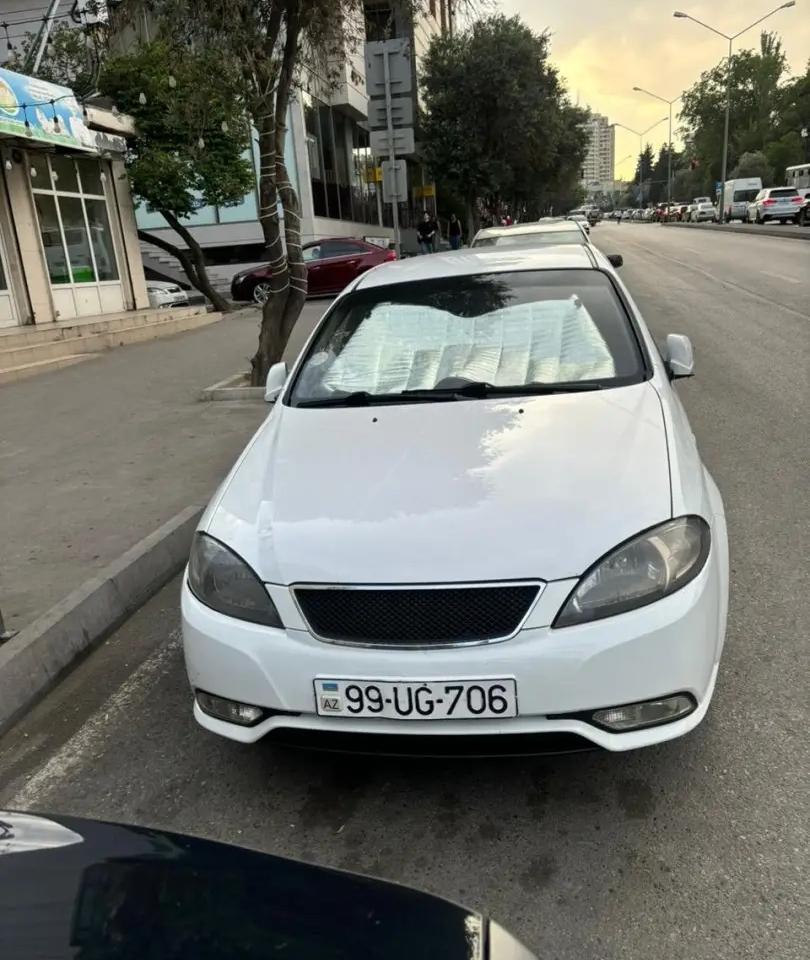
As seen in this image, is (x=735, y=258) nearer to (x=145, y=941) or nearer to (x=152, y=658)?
(x=152, y=658)

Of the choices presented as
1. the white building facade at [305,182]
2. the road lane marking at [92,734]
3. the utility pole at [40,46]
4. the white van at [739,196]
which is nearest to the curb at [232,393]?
the road lane marking at [92,734]

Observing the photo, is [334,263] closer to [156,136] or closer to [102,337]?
[156,136]

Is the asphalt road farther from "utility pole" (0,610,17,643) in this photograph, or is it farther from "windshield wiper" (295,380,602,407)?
"windshield wiper" (295,380,602,407)

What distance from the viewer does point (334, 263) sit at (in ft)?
70.1

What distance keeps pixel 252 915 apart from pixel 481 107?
35.8 metres

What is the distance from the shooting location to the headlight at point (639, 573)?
228 cm

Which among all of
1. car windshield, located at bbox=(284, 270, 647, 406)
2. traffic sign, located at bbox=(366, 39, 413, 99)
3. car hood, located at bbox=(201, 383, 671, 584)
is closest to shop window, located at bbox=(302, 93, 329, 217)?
traffic sign, located at bbox=(366, 39, 413, 99)

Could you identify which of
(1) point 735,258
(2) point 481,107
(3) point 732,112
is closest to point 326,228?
(2) point 481,107

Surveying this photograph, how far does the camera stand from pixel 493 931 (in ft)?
4.55

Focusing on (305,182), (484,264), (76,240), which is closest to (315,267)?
(76,240)

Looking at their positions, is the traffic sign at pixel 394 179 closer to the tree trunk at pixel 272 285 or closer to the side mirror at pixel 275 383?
the tree trunk at pixel 272 285

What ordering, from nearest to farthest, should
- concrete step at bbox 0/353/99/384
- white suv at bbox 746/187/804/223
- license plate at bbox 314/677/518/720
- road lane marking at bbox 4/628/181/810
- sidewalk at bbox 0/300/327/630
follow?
license plate at bbox 314/677/518/720, road lane marking at bbox 4/628/181/810, sidewalk at bbox 0/300/327/630, concrete step at bbox 0/353/99/384, white suv at bbox 746/187/804/223

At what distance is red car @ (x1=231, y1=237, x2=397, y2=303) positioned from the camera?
70.1 feet

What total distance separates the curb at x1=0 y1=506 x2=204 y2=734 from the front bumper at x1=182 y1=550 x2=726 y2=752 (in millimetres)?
1535
